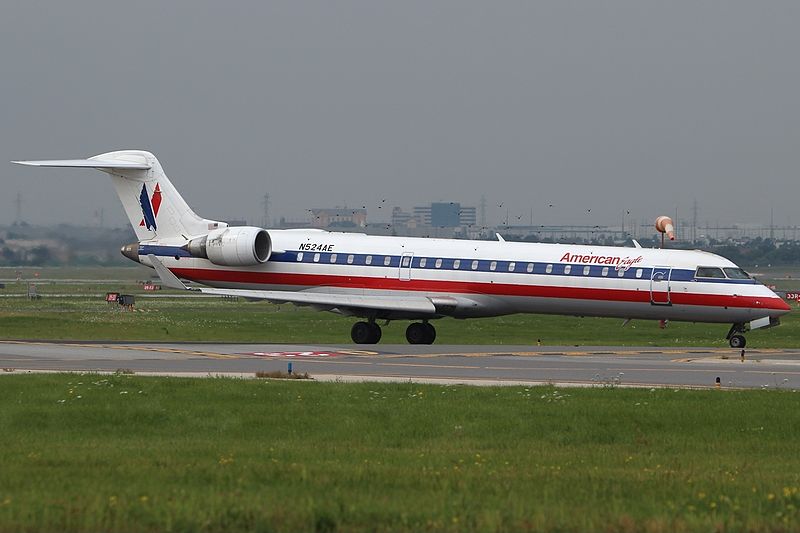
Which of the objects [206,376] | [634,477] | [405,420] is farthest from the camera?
[206,376]

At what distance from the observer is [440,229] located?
15162cm

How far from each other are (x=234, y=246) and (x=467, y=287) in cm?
786

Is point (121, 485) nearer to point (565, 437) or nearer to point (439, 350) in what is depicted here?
point (565, 437)

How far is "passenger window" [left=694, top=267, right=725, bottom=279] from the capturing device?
3638cm

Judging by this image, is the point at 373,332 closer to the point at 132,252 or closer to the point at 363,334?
the point at 363,334

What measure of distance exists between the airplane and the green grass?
1414 cm

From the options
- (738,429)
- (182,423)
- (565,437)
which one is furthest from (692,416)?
(182,423)

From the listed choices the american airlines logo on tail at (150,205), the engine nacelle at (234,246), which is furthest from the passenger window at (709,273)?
the american airlines logo on tail at (150,205)

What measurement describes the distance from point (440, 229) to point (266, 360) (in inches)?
4788

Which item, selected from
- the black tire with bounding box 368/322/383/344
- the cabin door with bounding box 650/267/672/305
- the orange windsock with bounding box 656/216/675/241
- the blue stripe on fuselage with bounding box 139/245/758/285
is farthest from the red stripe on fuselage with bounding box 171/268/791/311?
the orange windsock with bounding box 656/216/675/241

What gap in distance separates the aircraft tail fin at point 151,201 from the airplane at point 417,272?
3 cm

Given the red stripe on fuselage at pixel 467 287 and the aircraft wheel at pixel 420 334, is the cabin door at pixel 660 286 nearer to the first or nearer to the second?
the red stripe on fuselage at pixel 467 287

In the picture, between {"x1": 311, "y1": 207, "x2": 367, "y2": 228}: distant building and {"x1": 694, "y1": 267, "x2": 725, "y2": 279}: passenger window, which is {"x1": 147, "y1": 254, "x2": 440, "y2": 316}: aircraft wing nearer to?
{"x1": 694, "y1": 267, "x2": 725, "y2": 279}: passenger window

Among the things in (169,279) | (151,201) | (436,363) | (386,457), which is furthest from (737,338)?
(386,457)
